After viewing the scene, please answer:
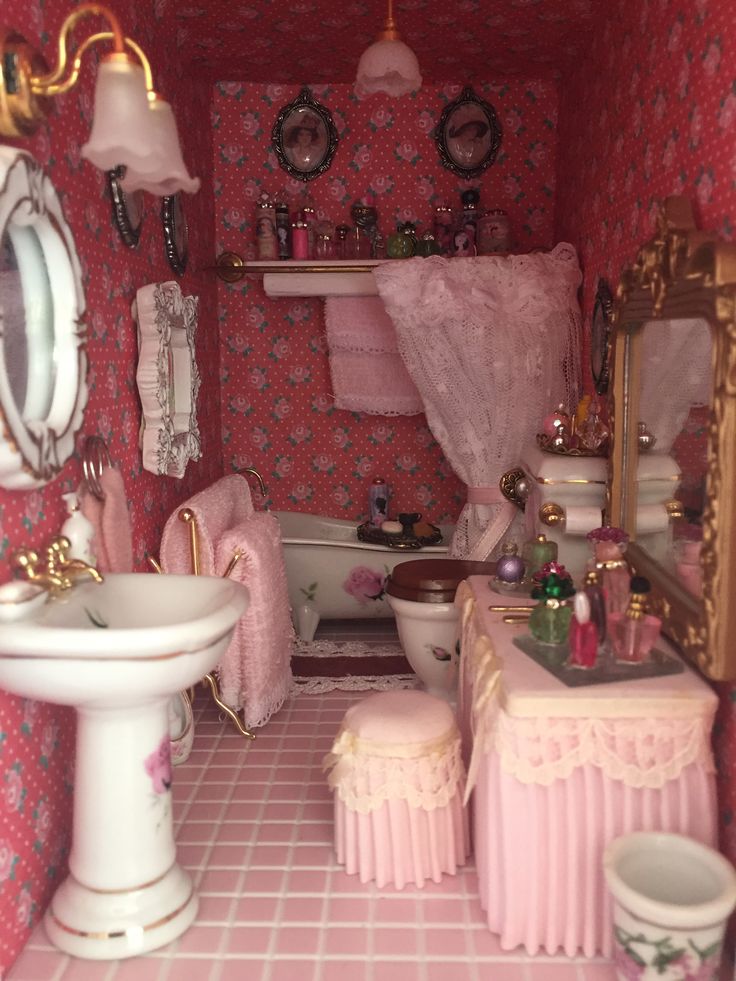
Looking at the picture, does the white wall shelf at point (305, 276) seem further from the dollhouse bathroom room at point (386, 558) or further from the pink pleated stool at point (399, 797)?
the pink pleated stool at point (399, 797)

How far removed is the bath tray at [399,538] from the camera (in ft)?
13.7

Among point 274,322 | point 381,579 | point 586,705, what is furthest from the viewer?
point 274,322

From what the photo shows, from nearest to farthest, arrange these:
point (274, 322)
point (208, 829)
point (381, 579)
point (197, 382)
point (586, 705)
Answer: point (586, 705), point (208, 829), point (197, 382), point (381, 579), point (274, 322)

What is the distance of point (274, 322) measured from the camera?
4.62 m

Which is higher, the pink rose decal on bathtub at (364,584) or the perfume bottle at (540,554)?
the perfume bottle at (540,554)

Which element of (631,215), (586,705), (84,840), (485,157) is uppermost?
(485,157)

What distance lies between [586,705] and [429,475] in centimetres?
281

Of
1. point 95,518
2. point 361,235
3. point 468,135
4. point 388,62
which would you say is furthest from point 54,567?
point 468,135

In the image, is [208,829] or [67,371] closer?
[67,371]

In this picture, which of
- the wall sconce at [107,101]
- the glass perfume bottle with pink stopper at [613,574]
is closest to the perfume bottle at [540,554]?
the glass perfume bottle with pink stopper at [613,574]

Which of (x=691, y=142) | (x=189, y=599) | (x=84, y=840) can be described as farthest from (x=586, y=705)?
(x=691, y=142)

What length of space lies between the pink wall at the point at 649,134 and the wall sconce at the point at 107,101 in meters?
1.28

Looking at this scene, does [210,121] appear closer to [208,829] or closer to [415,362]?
[415,362]

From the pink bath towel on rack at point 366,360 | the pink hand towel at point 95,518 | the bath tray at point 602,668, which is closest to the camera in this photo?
the bath tray at point 602,668
